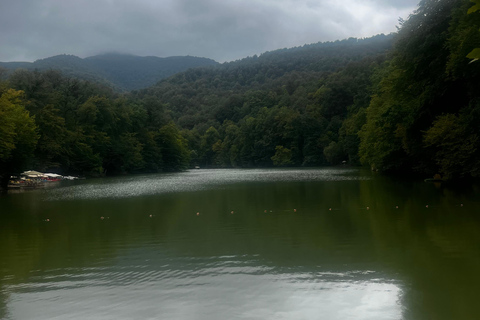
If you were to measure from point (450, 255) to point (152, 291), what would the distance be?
6359 millimetres

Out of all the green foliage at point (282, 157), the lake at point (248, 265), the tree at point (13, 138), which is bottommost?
the lake at point (248, 265)

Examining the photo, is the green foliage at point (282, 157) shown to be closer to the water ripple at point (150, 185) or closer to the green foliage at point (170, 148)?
the green foliage at point (170, 148)

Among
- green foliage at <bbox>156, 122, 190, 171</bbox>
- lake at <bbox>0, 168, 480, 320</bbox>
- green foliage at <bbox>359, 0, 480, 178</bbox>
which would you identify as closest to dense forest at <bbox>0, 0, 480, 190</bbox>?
→ green foliage at <bbox>359, 0, 480, 178</bbox>

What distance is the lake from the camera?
6602mm

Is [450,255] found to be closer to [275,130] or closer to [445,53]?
[445,53]

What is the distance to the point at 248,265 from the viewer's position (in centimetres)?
911

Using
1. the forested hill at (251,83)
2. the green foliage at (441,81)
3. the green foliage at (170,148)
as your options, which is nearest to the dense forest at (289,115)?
the green foliage at (441,81)

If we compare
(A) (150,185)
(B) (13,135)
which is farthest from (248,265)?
(B) (13,135)

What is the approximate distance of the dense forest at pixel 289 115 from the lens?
85.6 ft

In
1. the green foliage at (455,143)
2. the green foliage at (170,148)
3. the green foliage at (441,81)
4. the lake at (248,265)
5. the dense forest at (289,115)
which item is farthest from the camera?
the green foliage at (170,148)

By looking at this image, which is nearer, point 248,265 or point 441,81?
point 248,265

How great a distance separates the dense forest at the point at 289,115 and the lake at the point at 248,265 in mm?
4880

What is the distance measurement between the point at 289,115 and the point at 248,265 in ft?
308

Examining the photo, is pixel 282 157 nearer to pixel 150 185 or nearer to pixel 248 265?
pixel 150 185
